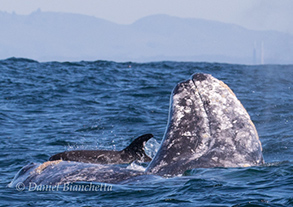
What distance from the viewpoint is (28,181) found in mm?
8461

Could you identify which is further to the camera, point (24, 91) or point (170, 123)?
point (24, 91)

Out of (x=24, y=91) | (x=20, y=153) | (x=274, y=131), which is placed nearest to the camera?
(x=20, y=153)

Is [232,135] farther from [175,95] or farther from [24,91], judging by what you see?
[24,91]

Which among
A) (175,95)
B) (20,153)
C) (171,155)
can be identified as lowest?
(20,153)

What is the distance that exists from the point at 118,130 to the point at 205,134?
28.0 feet

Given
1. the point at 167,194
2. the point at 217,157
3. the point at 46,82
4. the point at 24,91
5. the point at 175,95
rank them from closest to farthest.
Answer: the point at 167,194
the point at 217,157
the point at 175,95
the point at 24,91
the point at 46,82

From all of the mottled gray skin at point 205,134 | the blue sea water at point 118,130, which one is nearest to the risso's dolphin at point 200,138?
the mottled gray skin at point 205,134

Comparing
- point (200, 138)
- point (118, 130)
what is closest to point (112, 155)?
point (200, 138)

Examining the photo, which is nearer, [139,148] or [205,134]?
[205,134]

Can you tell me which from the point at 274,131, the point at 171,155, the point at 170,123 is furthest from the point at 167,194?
the point at 274,131

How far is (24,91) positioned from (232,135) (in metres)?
20.1

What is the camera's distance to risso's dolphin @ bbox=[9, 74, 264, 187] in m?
7.48

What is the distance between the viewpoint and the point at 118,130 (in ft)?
52.4

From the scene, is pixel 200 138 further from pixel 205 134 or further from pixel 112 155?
pixel 112 155
